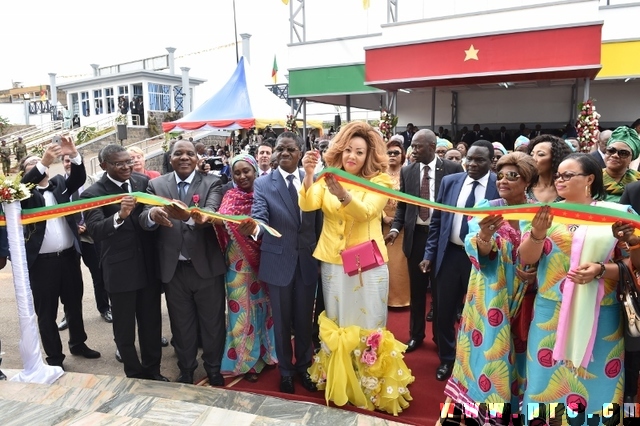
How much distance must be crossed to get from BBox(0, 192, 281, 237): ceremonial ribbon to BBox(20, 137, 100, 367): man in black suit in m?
0.24

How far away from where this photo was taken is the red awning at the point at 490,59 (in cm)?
859

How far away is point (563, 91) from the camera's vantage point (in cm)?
1346

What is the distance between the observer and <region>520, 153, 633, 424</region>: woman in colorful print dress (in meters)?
2.23

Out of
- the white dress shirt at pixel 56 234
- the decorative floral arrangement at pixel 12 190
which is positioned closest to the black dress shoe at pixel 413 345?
the white dress shirt at pixel 56 234

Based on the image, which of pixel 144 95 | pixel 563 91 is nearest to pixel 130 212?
pixel 563 91

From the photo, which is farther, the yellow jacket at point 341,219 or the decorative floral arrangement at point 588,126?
the decorative floral arrangement at point 588,126

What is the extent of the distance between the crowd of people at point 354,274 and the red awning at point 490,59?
243 inches

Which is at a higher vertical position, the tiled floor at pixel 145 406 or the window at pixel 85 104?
the window at pixel 85 104

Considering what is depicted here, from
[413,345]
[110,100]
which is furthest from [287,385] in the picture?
[110,100]

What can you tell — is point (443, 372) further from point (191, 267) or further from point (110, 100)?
point (110, 100)

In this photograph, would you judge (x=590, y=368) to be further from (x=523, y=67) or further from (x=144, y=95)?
(x=144, y=95)

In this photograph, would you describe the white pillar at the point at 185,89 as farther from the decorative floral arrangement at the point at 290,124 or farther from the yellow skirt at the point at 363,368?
the yellow skirt at the point at 363,368

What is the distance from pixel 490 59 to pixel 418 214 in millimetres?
6845

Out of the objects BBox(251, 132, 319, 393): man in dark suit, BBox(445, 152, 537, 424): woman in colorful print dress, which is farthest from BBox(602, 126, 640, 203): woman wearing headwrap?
BBox(251, 132, 319, 393): man in dark suit
